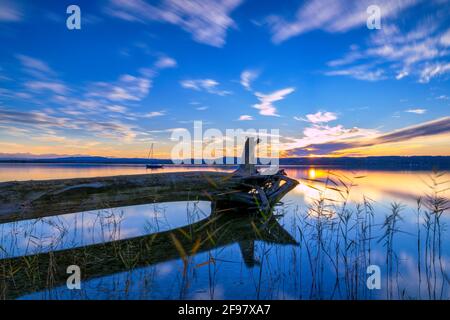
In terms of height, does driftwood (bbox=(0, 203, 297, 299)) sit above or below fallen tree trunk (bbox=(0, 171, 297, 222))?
below

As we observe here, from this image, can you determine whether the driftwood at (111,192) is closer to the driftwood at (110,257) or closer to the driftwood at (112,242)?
the driftwood at (112,242)

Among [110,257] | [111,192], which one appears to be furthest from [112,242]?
[111,192]

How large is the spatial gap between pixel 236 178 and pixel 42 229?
6704 mm

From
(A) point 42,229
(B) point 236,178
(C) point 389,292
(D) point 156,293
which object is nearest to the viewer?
(D) point 156,293

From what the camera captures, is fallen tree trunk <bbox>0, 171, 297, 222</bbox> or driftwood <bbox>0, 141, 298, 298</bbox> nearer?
→ driftwood <bbox>0, 141, 298, 298</bbox>

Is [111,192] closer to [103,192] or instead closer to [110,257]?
[103,192]

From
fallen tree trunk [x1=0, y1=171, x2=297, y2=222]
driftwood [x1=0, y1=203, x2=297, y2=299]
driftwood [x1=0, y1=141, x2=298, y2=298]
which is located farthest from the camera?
fallen tree trunk [x1=0, y1=171, x2=297, y2=222]

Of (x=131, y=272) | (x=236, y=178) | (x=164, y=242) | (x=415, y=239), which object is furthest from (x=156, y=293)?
(x=415, y=239)

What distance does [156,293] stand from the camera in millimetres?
3980

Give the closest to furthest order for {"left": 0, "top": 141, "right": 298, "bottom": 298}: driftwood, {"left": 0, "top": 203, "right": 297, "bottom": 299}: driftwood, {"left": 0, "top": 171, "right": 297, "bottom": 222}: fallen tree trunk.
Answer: {"left": 0, "top": 203, "right": 297, "bottom": 299}: driftwood
{"left": 0, "top": 141, "right": 298, "bottom": 298}: driftwood
{"left": 0, "top": 171, "right": 297, "bottom": 222}: fallen tree trunk

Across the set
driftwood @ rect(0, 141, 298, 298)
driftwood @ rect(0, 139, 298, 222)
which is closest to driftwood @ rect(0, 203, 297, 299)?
driftwood @ rect(0, 141, 298, 298)

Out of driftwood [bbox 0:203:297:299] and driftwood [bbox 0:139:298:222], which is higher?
driftwood [bbox 0:139:298:222]

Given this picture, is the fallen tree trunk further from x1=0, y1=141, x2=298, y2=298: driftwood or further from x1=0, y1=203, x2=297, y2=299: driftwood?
x1=0, y1=203, x2=297, y2=299: driftwood
